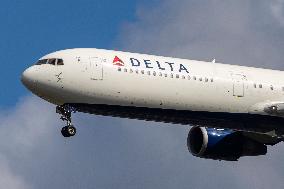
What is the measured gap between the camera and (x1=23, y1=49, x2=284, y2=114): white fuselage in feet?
268

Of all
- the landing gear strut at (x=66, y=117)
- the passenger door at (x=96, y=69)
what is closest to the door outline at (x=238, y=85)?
the passenger door at (x=96, y=69)

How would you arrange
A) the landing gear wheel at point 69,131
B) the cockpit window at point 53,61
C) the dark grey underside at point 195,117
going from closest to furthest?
the landing gear wheel at point 69,131 → the cockpit window at point 53,61 → the dark grey underside at point 195,117

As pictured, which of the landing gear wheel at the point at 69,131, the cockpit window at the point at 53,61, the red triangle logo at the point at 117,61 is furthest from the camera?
the cockpit window at the point at 53,61

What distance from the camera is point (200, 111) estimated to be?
3334 inches

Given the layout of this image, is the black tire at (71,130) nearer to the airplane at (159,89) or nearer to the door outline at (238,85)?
the airplane at (159,89)

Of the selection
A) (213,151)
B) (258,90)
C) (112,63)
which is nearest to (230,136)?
(213,151)

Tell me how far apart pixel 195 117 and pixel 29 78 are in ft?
37.5

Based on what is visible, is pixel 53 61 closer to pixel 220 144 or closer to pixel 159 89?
pixel 159 89

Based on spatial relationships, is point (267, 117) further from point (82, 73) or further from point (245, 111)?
point (82, 73)

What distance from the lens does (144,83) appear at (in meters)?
82.6

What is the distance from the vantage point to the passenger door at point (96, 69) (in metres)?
81.8

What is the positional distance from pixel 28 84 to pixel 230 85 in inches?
538

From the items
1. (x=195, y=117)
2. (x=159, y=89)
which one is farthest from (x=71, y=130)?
(x=195, y=117)

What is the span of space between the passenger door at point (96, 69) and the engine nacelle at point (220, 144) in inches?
552
